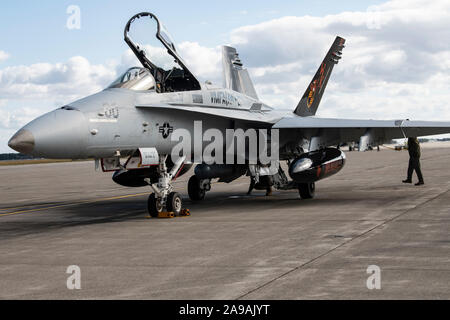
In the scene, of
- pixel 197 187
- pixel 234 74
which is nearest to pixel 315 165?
pixel 197 187

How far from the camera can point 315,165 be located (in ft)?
44.1

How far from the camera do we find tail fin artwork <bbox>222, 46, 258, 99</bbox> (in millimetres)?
17938

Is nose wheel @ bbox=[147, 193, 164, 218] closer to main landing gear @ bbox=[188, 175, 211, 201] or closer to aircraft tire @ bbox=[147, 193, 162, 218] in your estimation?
aircraft tire @ bbox=[147, 193, 162, 218]

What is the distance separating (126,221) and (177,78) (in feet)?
10.4

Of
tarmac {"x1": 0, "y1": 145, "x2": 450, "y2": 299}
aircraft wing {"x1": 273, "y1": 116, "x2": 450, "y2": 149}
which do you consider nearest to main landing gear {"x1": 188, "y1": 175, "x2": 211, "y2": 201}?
tarmac {"x1": 0, "y1": 145, "x2": 450, "y2": 299}

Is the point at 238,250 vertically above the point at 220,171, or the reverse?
the point at 220,171

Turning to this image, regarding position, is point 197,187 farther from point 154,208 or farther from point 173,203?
point 173,203

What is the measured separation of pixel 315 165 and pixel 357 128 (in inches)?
57.5

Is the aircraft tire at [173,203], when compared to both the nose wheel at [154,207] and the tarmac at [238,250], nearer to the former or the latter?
the nose wheel at [154,207]

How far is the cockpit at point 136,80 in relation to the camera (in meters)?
10.8

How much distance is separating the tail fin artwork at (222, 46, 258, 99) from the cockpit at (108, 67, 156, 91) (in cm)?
684

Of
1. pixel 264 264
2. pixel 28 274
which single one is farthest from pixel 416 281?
pixel 28 274

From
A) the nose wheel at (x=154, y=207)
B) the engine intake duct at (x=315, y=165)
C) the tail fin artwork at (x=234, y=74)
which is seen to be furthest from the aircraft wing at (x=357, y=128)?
the tail fin artwork at (x=234, y=74)

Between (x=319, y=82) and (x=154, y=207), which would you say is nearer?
(x=154, y=207)
